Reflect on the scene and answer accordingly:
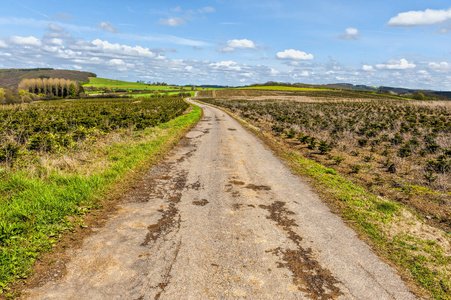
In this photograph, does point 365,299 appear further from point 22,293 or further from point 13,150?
point 13,150

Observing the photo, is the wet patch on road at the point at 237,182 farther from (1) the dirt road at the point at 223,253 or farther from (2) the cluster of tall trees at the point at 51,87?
(2) the cluster of tall trees at the point at 51,87

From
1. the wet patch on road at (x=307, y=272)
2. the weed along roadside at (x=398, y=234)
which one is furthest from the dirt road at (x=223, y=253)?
the weed along roadside at (x=398, y=234)

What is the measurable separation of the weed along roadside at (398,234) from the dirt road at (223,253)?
1.00ft

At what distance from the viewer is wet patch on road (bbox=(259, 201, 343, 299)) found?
3227 millimetres

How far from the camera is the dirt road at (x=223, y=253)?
3211 millimetres

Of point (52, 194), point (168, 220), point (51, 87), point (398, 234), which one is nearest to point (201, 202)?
point (168, 220)

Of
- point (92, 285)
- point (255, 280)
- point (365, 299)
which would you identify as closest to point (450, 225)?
point (365, 299)

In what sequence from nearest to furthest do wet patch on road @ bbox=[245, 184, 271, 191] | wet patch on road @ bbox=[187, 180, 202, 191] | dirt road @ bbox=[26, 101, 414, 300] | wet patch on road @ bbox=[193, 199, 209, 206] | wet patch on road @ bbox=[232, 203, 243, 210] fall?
dirt road @ bbox=[26, 101, 414, 300], wet patch on road @ bbox=[232, 203, 243, 210], wet patch on road @ bbox=[193, 199, 209, 206], wet patch on road @ bbox=[187, 180, 202, 191], wet patch on road @ bbox=[245, 184, 271, 191]

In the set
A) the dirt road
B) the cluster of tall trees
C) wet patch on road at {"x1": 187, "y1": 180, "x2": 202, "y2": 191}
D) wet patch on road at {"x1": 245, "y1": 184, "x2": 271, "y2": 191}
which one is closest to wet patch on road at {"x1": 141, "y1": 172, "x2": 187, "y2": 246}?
the dirt road

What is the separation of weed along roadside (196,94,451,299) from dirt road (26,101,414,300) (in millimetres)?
A: 305

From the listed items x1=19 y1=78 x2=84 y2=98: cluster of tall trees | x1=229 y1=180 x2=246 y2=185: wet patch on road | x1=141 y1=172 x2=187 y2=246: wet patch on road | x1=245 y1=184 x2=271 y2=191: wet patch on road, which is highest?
x1=19 y1=78 x2=84 y2=98: cluster of tall trees

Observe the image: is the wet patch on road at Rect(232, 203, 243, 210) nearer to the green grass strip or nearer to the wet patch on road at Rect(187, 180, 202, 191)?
the wet patch on road at Rect(187, 180, 202, 191)

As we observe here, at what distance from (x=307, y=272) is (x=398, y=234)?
103 inches

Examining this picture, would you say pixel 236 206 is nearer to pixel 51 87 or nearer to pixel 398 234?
pixel 398 234
